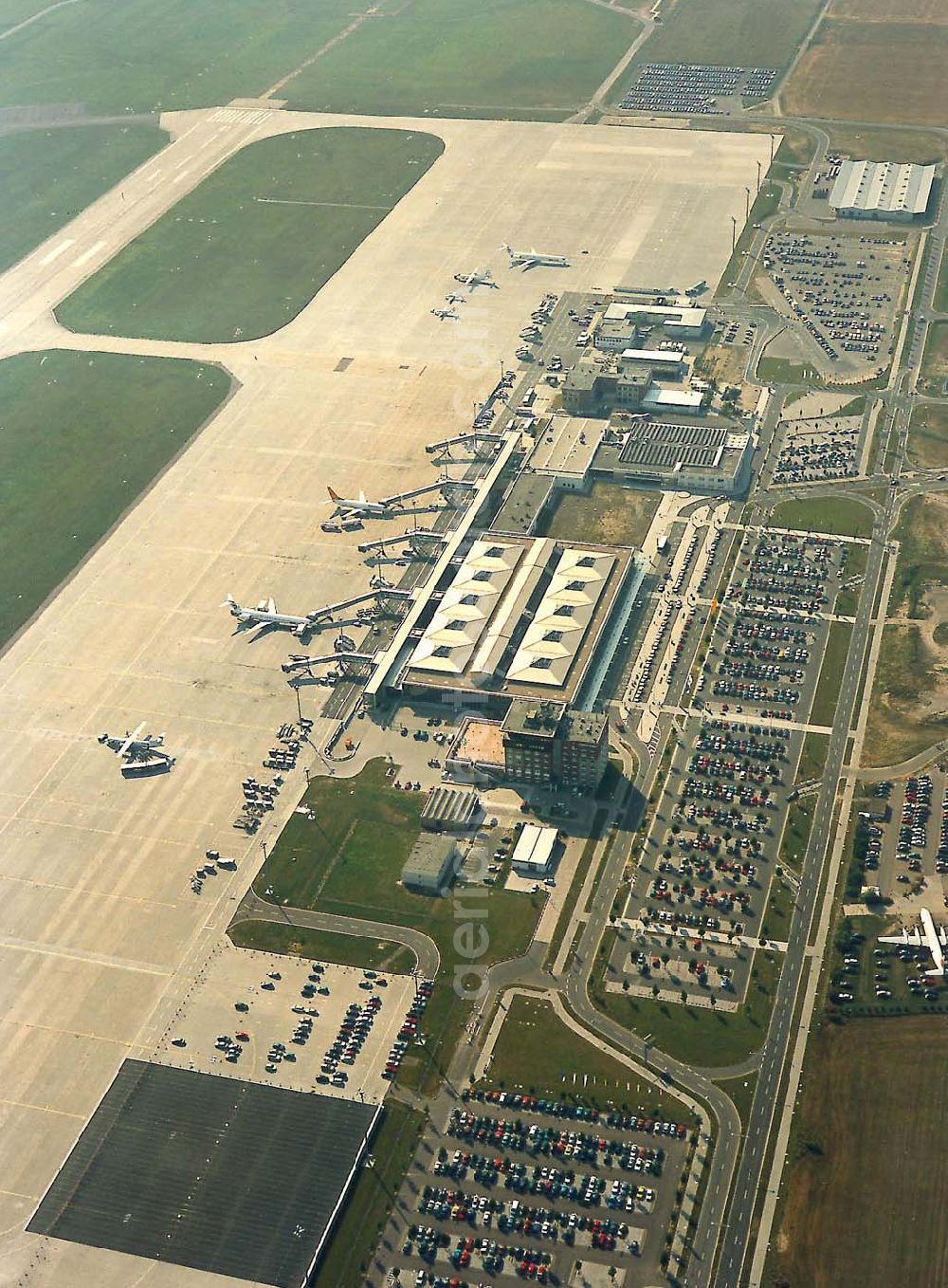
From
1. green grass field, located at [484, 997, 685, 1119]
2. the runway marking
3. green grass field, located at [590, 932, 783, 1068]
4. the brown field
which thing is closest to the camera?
the brown field

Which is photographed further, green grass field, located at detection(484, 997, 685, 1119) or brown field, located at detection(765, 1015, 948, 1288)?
green grass field, located at detection(484, 997, 685, 1119)

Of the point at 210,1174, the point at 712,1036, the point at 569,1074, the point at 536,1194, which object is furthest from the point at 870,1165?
the point at 210,1174

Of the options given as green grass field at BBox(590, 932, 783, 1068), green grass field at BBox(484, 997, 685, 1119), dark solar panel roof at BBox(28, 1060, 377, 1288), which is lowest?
dark solar panel roof at BBox(28, 1060, 377, 1288)

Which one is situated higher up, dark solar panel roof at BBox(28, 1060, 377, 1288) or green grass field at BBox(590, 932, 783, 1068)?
green grass field at BBox(590, 932, 783, 1068)

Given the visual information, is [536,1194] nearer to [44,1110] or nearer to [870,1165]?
[870,1165]

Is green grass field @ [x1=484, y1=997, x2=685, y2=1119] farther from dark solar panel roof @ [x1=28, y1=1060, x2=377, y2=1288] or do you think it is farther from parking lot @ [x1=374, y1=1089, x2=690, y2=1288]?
dark solar panel roof @ [x1=28, y1=1060, x2=377, y2=1288]

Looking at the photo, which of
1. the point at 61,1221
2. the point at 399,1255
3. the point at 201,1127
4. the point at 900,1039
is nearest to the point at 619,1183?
the point at 399,1255

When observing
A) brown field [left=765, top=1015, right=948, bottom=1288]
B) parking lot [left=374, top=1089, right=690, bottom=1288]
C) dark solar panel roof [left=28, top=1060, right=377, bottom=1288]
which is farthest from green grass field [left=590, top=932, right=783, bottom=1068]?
dark solar panel roof [left=28, top=1060, right=377, bottom=1288]

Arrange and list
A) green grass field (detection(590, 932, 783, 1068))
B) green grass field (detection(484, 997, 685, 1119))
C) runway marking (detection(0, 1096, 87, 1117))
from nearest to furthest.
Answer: green grass field (detection(484, 997, 685, 1119)), green grass field (detection(590, 932, 783, 1068)), runway marking (detection(0, 1096, 87, 1117))
